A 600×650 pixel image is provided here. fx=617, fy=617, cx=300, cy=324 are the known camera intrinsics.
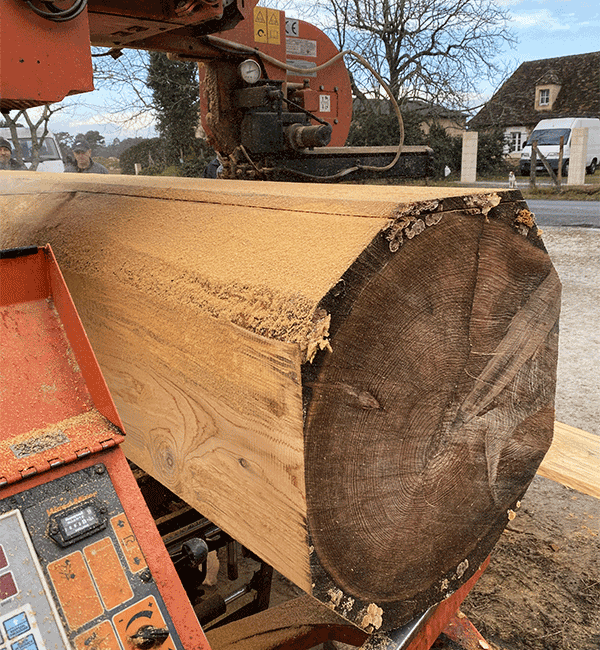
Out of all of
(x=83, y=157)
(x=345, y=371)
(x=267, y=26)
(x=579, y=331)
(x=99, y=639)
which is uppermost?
(x=267, y=26)

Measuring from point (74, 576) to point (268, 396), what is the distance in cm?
44

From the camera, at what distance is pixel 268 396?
3.58 ft

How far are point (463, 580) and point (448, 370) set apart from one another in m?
0.57

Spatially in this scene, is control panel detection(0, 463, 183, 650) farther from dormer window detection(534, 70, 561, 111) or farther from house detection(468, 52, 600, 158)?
dormer window detection(534, 70, 561, 111)

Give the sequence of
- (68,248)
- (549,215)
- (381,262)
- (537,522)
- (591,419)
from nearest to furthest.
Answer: (381,262)
(68,248)
(537,522)
(591,419)
(549,215)

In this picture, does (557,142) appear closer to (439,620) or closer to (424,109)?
(424,109)

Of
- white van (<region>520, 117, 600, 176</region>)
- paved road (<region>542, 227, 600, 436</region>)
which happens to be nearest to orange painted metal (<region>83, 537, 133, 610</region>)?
paved road (<region>542, 227, 600, 436</region>)

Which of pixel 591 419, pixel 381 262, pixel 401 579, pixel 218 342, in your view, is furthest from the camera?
pixel 591 419

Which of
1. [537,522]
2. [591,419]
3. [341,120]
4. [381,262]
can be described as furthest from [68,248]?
[341,120]

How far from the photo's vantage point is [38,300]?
1376 millimetres

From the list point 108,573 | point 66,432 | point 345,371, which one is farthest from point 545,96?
point 108,573

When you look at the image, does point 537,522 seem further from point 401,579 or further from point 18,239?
point 18,239

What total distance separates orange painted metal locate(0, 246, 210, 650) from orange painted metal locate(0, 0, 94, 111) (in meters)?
0.41

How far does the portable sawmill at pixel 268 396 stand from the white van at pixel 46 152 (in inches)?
353
